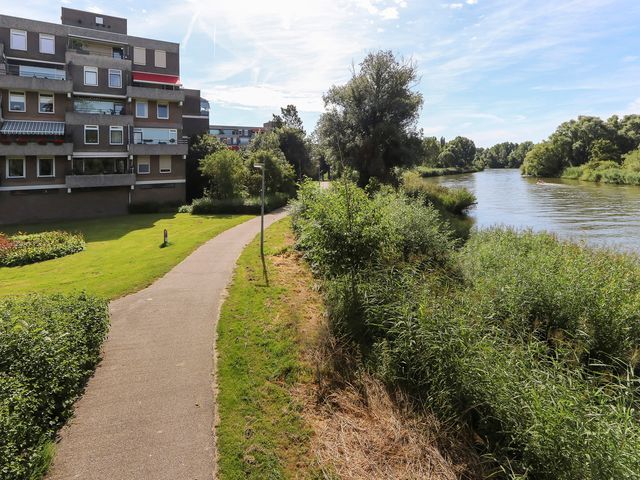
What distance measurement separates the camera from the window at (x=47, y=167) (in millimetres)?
30094

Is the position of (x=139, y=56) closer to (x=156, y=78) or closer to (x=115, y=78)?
(x=156, y=78)

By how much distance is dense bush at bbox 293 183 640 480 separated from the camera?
17.9ft

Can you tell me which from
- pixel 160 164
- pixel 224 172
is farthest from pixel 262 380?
pixel 160 164

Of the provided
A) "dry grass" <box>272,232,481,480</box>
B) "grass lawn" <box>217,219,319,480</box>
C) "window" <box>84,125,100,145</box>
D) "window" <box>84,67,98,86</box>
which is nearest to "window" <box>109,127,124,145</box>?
"window" <box>84,125,100,145</box>

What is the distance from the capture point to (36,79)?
2888cm

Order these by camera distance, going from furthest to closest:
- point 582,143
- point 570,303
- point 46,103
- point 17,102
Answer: point 582,143 → point 46,103 → point 17,102 → point 570,303

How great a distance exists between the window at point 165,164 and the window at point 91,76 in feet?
23.8

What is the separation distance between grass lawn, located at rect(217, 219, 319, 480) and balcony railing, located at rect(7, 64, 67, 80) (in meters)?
27.5

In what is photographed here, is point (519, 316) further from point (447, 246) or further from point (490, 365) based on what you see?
point (447, 246)

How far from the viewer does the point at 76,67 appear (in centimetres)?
3109

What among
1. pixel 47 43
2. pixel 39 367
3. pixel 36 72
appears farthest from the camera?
pixel 47 43

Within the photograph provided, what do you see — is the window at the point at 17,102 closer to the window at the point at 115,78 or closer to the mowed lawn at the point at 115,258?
the window at the point at 115,78

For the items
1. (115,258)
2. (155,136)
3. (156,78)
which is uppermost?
(156,78)

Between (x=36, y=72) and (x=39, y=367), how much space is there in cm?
3247
